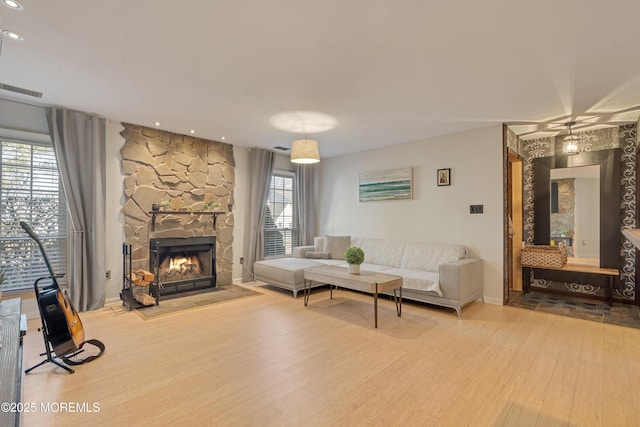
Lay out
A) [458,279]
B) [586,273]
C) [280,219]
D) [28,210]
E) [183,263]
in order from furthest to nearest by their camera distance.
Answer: [280,219] < [183,263] < [586,273] < [458,279] < [28,210]

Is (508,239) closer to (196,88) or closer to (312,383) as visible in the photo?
(312,383)

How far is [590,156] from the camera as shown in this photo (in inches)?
178

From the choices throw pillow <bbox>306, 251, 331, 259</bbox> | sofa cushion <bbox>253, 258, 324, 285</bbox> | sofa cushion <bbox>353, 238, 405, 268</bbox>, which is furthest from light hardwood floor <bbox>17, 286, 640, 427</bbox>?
throw pillow <bbox>306, 251, 331, 259</bbox>

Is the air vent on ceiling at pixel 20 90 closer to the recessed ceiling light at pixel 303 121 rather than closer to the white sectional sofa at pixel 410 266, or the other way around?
the recessed ceiling light at pixel 303 121

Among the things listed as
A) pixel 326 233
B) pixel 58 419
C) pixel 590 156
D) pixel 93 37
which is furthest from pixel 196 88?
pixel 590 156

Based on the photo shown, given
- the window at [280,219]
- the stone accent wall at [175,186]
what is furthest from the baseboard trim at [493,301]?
the stone accent wall at [175,186]

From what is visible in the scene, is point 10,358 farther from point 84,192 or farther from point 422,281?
point 422,281

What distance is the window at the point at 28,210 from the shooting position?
347 cm

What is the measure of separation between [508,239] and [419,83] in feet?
9.46

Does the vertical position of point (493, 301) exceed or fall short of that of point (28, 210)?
it falls short

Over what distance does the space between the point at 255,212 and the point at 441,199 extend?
10.9 feet

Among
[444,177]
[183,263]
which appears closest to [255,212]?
[183,263]

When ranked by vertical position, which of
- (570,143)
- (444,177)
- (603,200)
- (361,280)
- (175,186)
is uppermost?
(570,143)

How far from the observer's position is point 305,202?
657cm
